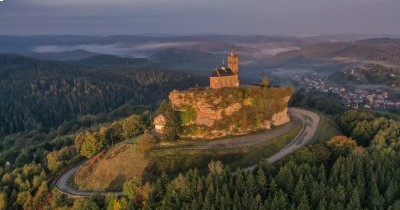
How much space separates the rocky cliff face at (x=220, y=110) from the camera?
70750 millimetres

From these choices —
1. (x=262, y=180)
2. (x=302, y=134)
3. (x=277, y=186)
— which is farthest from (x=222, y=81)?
(x=277, y=186)

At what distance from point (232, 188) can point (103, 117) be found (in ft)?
334

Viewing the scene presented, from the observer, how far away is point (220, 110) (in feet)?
233

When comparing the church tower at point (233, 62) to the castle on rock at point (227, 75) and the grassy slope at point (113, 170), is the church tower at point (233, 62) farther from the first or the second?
the grassy slope at point (113, 170)

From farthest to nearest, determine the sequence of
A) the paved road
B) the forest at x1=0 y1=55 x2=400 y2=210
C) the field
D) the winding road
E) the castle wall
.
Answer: the castle wall, the paved road, the winding road, the field, the forest at x1=0 y1=55 x2=400 y2=210

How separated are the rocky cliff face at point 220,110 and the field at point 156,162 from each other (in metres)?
5.43

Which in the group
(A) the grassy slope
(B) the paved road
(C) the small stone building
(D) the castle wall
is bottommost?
(A) the grassy slope

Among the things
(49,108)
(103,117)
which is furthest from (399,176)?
(49,108)

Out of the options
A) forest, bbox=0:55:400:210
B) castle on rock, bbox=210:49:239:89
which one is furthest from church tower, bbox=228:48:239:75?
forest, bbox=0:55:400:210

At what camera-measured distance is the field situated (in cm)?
6309

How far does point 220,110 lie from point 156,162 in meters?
14.2

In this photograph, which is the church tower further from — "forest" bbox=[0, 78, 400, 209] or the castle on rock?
"forest" bbox=[0, 78, 400, 209]

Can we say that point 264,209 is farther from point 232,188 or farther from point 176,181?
point 176,181

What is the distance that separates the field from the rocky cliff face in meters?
5.43
